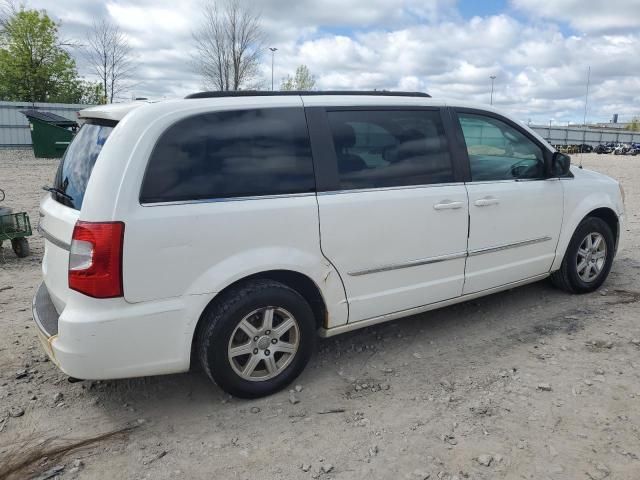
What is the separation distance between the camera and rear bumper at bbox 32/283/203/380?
8.81 feet

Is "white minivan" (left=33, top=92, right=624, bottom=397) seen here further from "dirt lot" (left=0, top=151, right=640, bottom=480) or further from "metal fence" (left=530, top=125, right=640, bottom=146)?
"metal fence" (left=530, top=125, right=640, bottom=146)

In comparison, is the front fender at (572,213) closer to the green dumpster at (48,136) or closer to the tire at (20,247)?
the tire at (20,247)

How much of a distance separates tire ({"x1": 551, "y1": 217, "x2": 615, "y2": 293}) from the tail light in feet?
12.7

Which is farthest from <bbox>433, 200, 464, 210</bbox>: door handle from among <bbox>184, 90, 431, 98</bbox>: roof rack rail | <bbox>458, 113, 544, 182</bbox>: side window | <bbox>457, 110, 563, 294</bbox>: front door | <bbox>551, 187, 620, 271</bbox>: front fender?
<bbox>551, 187, 620, 271</bbox>: front fender

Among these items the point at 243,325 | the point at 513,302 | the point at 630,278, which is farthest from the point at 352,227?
the point at 630,278

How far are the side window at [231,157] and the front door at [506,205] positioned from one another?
4.65ft

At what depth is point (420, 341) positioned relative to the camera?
4.07m

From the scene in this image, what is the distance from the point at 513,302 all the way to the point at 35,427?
3.89 meters

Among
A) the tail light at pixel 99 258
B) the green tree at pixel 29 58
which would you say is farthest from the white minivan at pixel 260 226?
the green tree at pixel 29 58

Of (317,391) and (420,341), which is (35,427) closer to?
(317,391)

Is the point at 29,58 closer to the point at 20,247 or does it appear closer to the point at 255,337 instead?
the point at 20,247

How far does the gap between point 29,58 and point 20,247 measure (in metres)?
34.1

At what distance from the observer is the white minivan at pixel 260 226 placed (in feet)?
8.90

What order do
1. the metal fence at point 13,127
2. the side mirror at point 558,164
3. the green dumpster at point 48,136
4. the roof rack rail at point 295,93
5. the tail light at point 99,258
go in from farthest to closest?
the metal fence at point 13,127, the green dumpster at point 48,136, the side mirror at point 558,164, the roof rack rail at point 295,93, the tail light at point 99,258
